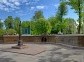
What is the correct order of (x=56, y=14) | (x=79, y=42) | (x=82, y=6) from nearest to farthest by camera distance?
1. (x=79, y=42)
2. (x=82, y=6)
3. (x=56, y=14)


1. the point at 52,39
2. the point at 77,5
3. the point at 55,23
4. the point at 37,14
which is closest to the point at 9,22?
the point at 37,14

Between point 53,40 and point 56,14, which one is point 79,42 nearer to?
point 53,40

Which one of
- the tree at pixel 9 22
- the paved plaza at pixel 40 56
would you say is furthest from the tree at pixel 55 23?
the paved plaza at pixel 40 56

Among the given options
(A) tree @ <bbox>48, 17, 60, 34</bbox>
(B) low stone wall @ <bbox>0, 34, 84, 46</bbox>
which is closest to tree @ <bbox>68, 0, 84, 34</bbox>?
(B) low stone wall @ <bbox>0, 34, 84, 46</bbox>

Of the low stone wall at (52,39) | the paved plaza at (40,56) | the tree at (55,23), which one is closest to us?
the paved plaza at (40,56)

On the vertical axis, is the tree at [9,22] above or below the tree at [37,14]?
below

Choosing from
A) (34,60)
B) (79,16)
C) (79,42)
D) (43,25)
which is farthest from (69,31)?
(34,60)

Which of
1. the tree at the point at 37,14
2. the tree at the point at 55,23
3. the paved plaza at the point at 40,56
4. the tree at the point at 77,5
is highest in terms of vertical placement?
the tree at the point at 37,14

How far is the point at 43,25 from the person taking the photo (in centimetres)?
3978

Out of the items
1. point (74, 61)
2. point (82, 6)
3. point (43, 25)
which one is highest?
point (82, 6)

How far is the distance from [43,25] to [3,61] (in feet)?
95.0

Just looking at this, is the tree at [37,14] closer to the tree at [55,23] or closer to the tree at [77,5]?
the tree at [55,23]

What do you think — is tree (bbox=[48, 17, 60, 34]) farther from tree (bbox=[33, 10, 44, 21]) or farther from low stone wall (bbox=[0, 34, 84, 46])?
low stone wall (bbox=[0, 34, 84, 46])

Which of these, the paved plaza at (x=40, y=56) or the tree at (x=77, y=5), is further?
the tree at (x=77, y=5)
